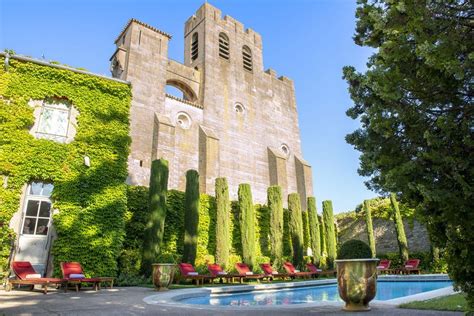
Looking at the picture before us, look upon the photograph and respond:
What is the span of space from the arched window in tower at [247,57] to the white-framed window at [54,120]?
66.8ft

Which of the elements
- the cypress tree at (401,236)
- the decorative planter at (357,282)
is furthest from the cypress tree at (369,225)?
the decorative planter at (357,282)

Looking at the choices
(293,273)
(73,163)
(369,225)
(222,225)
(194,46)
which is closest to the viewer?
(73,163)

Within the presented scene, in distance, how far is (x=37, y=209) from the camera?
12039 millimetres

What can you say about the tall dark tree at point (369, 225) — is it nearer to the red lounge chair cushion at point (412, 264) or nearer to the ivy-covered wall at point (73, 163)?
the red lounge chair cushion at point (412, 264)

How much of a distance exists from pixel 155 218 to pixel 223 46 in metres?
19.8

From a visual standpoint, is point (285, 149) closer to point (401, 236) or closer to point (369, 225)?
point (369, 225)

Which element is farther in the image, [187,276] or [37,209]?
[187,276]

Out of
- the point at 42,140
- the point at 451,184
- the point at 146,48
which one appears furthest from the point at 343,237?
the point at 451,184

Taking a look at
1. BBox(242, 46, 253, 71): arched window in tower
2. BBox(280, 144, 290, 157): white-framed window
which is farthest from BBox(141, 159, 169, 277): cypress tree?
BBox(242, 46, 253, 71): arched window in tower

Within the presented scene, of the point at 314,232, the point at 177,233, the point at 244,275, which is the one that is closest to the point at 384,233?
the point at 314,232

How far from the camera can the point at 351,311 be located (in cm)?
590

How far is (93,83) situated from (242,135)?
49.6ft

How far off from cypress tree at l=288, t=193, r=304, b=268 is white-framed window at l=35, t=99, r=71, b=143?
13.4 metres

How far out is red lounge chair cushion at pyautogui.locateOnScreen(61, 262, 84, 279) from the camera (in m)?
10.6
